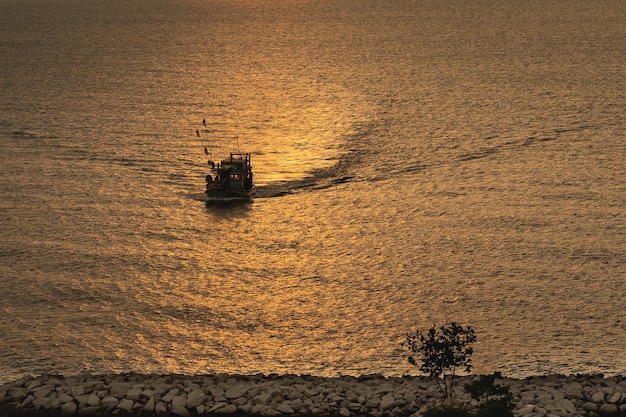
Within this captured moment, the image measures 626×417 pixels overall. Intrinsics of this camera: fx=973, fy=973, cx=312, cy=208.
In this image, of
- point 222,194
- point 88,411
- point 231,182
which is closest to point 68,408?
point 88,411

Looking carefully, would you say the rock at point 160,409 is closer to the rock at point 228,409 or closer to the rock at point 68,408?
the rock at point 228,409

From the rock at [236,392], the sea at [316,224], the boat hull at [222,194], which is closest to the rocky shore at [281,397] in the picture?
the rock at [236,392]

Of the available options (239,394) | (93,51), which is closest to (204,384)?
(239,394)

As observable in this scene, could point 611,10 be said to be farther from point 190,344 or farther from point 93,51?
point 190,344

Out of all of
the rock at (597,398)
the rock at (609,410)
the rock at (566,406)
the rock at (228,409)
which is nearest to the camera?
the rock at (566,406)

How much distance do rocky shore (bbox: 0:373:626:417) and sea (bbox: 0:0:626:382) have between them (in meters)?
4.72

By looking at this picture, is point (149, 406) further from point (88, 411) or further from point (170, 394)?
point (88, 411)

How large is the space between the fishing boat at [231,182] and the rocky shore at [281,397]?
30163mm

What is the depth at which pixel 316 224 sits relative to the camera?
59.0 m

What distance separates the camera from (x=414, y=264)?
52062mm

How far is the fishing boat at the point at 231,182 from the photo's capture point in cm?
6425

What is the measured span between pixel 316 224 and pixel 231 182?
873 cm

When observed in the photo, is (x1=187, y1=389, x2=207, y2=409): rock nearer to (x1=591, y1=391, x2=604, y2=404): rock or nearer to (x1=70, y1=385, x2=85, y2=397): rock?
(x1=70, y1=385, x2=85, y2=397): rock

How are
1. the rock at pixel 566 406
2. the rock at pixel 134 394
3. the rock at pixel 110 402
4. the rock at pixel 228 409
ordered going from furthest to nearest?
the rock at pixel 134 394 → the rock at pixel 110 402 → the rock at pixel 228 409 → the rock at pixel 566 406
